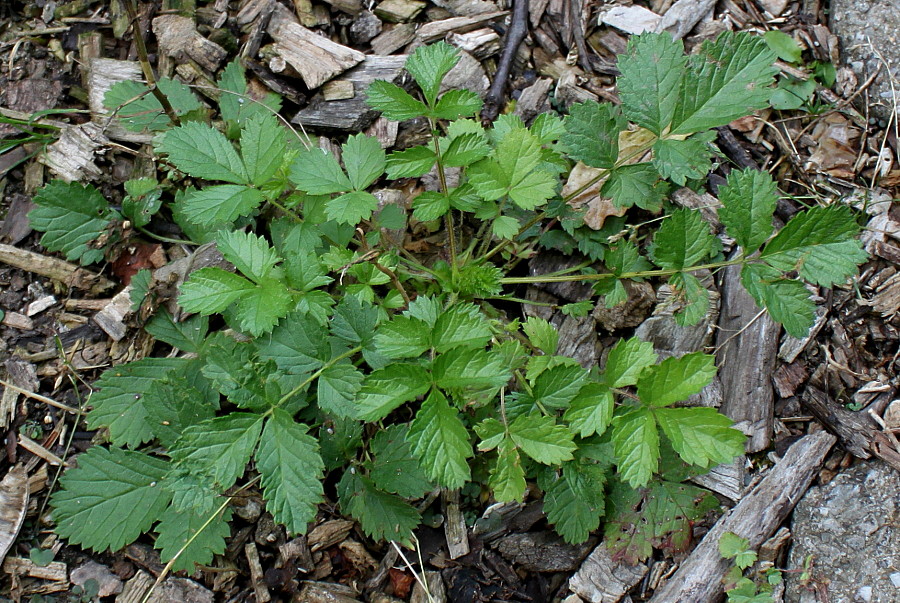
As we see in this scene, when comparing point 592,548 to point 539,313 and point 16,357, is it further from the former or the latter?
point 16,357

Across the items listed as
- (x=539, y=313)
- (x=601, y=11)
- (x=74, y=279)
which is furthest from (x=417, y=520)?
(x=601, y=11)

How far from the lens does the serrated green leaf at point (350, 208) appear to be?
214 centimetres

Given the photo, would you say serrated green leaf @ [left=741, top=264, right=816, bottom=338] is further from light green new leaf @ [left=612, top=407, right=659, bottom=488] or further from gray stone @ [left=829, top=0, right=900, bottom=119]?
gray stone @ [left=829, top=0, right=900, bottom=119]

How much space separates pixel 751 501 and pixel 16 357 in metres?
3.00

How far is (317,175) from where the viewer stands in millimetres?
2180

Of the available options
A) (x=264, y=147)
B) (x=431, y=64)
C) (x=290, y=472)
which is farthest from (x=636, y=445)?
(x=264, y=147)

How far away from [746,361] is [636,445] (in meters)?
0.98

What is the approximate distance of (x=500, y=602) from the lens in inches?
94.7

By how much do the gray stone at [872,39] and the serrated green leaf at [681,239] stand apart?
1.41 metres

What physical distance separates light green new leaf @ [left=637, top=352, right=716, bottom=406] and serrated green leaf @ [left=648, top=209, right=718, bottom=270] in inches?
16.3

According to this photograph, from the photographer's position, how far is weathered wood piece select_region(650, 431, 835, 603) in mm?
2318

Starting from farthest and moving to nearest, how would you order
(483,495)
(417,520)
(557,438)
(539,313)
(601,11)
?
(601,11) → (539,313) → (483,495) → (417,520) → (557,438)

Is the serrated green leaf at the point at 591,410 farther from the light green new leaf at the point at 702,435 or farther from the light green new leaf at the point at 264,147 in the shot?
the light green new leaf at the point at 264,147

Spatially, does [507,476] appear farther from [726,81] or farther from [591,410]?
[726,81]
